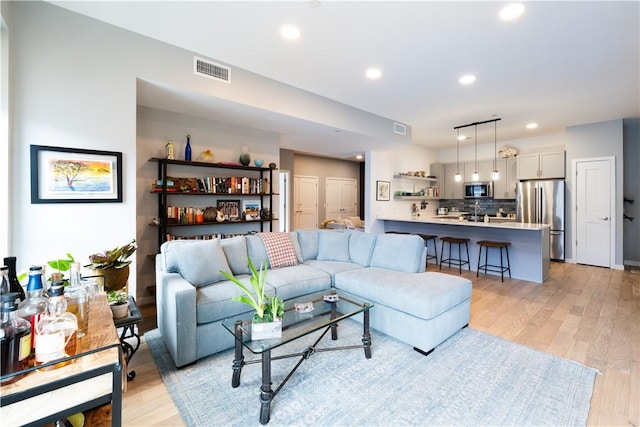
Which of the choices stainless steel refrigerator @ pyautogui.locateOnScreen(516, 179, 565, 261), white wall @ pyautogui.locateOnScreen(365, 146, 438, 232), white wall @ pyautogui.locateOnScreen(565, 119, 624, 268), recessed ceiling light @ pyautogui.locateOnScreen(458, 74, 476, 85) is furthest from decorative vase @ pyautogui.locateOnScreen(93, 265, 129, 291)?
white wall @ pyautogui.locateOnScreen(565, 119, 624, 268)

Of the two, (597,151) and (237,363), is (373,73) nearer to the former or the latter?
(237,363)

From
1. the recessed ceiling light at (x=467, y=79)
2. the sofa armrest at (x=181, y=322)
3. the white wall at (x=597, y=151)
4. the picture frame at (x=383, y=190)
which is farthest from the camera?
the picture frame at (x=383, y=190)

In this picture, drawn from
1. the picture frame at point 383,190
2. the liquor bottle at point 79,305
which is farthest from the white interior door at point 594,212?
the liquor bottle at point 79,305

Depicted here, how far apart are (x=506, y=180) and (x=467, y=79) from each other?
4.20 metres

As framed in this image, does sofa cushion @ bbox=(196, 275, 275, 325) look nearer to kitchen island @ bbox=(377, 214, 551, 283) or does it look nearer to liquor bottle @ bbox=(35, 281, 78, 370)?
liquor bottle @ bbox=(35, 281, 78, 370)

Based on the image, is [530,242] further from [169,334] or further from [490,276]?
[169,334]

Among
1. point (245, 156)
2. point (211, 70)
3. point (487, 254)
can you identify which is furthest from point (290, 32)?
point (487, 254)

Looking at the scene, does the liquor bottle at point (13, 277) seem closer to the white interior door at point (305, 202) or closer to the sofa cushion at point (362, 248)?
the sofa cushion at point (362, 248)

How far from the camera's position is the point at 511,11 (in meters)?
2.30

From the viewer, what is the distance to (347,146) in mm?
6027

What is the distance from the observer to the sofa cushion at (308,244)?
3.79 meters

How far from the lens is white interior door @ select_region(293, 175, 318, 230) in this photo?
798 cm

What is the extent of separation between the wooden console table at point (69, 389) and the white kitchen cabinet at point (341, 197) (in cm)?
801

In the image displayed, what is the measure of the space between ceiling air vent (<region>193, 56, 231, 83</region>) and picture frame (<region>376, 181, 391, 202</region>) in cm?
417
